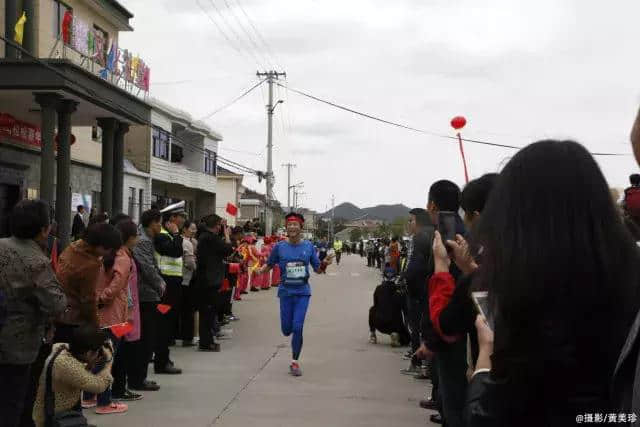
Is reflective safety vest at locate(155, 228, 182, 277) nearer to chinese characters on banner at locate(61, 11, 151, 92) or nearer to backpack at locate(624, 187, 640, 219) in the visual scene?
backpack at locate(624, 187, 640, 219)

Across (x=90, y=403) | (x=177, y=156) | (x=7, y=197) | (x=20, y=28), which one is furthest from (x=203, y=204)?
(x=90, y=403)

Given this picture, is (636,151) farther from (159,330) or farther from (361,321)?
(361,321)

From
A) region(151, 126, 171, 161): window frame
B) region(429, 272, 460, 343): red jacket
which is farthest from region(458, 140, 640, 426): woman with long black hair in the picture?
region(151, 126, 171, 161): window frame

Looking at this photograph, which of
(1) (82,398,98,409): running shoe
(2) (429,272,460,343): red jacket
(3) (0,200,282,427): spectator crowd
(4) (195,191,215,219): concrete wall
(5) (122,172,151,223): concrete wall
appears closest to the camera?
(2) (429,272,460,343): red jacket

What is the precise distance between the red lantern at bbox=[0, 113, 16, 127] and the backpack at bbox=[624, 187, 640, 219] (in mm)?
17750

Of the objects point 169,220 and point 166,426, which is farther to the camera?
point 169,220

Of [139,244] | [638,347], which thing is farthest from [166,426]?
[638,347]

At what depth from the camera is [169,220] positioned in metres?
9.27

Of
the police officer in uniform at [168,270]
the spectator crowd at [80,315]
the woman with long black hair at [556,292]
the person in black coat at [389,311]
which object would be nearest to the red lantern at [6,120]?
the police officer in uniform at [168,270]

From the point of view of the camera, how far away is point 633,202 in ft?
12.9

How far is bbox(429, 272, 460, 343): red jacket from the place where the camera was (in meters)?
3.17

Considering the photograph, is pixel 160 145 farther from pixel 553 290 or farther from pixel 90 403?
pixel 553 290

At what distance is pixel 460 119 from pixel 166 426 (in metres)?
3.62

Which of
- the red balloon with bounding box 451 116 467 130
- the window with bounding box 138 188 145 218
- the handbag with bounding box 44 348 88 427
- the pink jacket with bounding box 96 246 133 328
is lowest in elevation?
the handbag with bounding box 44 348 88 427
